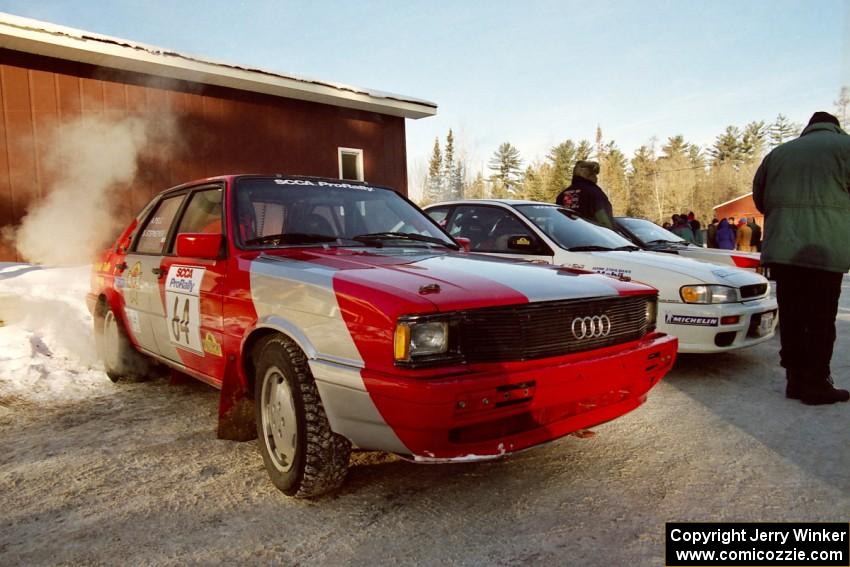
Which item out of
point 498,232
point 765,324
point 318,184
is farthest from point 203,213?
point 765,324

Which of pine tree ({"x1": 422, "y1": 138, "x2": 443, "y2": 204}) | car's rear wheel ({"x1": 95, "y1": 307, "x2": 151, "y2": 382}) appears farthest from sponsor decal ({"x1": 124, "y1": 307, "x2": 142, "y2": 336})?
pine tree ({"x1": 422, "y1": 138, "x2": 443, "y2": 204})

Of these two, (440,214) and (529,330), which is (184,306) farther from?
(440,214)

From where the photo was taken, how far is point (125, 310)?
402 centimetres

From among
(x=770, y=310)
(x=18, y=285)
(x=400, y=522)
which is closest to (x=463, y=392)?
(x=400, y=522)

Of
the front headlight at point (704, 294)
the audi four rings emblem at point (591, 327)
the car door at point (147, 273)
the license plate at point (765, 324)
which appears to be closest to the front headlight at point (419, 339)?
the audi four rings emblem at point (591, 327)

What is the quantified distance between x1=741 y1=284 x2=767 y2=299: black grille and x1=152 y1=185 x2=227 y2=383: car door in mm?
3817

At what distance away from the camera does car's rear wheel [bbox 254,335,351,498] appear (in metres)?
2.26

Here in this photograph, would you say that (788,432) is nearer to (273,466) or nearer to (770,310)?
(770,310)

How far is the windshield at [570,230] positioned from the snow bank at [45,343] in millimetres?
3775

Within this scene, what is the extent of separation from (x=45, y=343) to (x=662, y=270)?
5104 mm

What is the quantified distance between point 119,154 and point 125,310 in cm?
607

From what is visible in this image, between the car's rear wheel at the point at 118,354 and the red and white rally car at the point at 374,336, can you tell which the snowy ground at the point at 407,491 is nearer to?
the red and white rally car at the point at 374,336

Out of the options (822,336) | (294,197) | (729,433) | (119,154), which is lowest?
(729,433)

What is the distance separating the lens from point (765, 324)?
450cm
